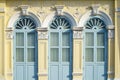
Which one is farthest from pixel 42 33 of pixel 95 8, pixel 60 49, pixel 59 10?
pixel 95 8

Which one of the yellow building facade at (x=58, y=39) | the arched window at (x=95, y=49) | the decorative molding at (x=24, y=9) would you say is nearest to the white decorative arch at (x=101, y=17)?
the yellow building facade at (x=58, y=39)

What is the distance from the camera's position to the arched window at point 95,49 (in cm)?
1775

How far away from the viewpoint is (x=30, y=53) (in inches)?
706

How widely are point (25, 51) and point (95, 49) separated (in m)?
2.89

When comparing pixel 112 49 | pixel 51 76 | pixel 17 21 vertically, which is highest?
pixel 17 21

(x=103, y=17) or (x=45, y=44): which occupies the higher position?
(x=103, y=17)

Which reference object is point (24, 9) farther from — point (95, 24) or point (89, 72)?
point (89, 72)

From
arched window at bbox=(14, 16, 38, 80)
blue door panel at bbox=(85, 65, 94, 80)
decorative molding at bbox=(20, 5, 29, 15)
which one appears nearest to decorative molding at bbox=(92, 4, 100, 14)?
blue door panel at bbox=(85, 65, 94, 80)

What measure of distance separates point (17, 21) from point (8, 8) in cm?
65

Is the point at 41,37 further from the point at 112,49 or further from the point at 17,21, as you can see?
the point at 112,49

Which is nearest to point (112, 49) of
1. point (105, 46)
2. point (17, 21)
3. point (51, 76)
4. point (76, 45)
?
point (105, 46)

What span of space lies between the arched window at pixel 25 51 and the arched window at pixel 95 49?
7.04 ft

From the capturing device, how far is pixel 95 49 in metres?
17.8

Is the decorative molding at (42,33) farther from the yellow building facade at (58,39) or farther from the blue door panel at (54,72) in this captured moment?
the blue door panel at (54,72)
